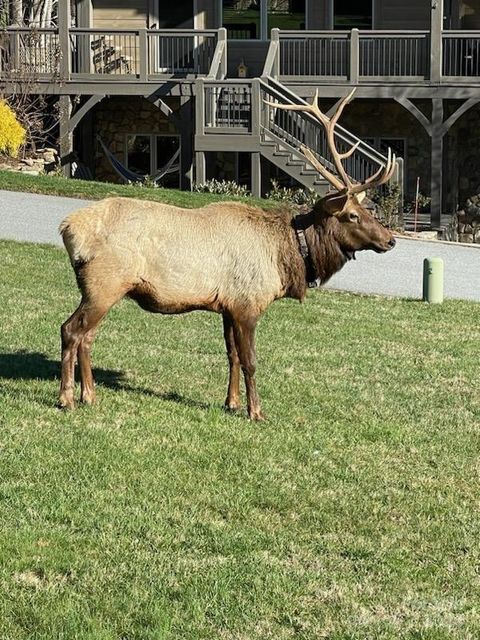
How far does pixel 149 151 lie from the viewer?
26.6 m

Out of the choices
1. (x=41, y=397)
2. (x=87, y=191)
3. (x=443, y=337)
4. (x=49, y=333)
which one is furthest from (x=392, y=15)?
(x=41, y=397)

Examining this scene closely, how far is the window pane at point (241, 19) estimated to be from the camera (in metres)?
26.4

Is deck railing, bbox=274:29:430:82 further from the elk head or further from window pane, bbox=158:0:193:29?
the elk head

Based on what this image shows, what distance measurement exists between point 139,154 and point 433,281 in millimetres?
14017

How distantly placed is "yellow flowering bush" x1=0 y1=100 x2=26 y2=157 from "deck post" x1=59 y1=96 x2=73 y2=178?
1.85 m

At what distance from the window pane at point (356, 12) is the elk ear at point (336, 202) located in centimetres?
1887

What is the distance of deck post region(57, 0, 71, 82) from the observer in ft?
77.8

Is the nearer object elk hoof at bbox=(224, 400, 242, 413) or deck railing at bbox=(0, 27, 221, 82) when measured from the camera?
elk hoof at bbox=(224, 400, 242, 413)

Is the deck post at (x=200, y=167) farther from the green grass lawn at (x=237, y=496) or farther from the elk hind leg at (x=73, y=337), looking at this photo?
the elk hind leg at (x=73, y=337)

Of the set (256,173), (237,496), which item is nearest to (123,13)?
(256,173)

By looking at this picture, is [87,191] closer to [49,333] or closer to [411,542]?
[49,333]

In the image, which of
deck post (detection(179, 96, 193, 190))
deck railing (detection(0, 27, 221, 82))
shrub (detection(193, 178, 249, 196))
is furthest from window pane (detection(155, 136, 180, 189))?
shrub (detection(193, 178, 249, 196))

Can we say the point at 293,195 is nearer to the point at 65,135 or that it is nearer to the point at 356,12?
the point at 65,135

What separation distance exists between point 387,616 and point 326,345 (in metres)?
5.95
